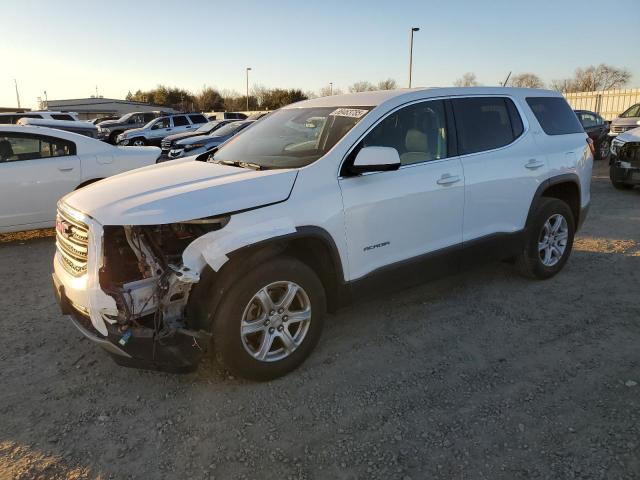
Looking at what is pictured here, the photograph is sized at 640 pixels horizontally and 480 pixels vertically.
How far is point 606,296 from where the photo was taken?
15.0 feet

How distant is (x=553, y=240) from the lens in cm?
500

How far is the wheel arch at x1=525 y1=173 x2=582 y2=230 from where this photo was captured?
183 inches

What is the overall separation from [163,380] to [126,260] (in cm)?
86

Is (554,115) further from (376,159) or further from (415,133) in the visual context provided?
(376,159)

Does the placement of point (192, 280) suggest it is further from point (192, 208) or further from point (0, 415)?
point (0, 415)

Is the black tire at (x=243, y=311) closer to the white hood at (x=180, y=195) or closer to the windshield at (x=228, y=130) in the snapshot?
the white hood at (x=180, y=195)

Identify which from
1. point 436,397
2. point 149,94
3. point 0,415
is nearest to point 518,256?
point 436,397

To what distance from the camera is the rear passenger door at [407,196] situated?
3402 millimetres

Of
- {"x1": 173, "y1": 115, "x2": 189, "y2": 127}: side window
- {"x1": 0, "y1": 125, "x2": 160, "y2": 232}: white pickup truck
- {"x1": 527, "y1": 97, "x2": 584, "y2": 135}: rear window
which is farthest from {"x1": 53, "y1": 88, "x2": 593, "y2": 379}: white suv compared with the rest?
{"x1": 173, "y1": 115, "x2": 189, "y2": 127}: side window

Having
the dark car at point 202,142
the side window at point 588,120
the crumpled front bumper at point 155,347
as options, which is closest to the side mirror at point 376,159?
the crumpled front bumper at point 155,347

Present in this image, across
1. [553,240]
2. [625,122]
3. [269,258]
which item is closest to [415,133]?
[269,258]

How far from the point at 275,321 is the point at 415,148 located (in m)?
1.73

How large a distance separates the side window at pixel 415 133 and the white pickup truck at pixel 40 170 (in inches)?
189

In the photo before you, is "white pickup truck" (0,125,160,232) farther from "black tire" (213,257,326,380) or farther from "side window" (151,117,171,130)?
"side window" (151,117,171,130)
